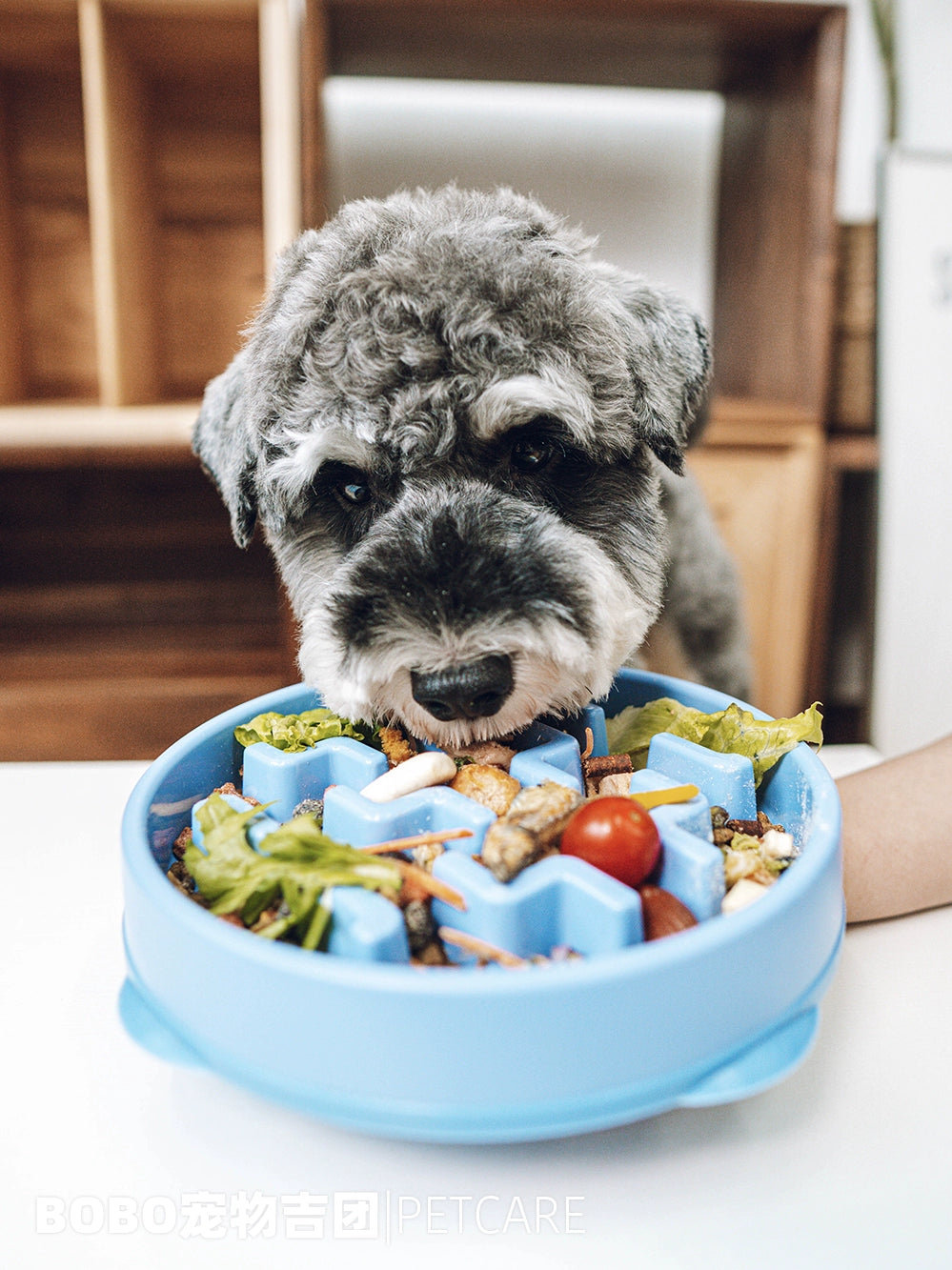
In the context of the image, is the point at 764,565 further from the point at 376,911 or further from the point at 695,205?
the point at 376,911

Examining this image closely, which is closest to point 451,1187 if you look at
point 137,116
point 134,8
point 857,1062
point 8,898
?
point 857,1062

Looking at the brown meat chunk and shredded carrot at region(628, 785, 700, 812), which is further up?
shredded carrot at region(628, 785, 700, 812)

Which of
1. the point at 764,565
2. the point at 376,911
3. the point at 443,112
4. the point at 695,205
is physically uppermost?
the point at 443,112

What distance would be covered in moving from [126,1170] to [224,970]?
148 mm

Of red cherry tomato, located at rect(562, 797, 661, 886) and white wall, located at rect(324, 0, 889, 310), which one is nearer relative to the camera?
A: red cherry tomato, located at rect(562, 797, 661, 886)

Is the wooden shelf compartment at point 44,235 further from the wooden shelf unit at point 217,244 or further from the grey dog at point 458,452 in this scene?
the grey dog at point 458,452

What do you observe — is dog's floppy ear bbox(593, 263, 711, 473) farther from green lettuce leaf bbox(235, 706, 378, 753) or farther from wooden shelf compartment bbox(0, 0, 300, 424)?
wooden shelf compartment bbox(0, 0, 300, 424)

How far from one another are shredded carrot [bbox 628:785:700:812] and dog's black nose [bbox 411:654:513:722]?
0.13 metres

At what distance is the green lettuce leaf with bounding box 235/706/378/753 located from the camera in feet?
2.58

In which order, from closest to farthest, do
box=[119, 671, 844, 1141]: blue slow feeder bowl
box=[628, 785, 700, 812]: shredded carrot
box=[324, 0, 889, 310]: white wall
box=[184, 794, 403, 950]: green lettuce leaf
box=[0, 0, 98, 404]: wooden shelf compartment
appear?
box=[119, 671, 844, 1141]: blue slow feeder bowl, box=[184, 794, 403, 950]: green lettuce leaf, box=[628, 785, 700, 812]: shredded carrot, box=[0, 0, 98, 404]: wooden shelf compartment, box=[324, 0, 889, 310]: white wall

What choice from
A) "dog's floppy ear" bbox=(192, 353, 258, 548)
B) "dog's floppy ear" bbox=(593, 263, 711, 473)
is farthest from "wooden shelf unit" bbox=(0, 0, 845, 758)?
"dog's floppy ear" bbox=(593, 263, 711, 473)

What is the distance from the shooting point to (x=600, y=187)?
231cm

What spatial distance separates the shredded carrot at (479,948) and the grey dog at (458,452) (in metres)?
0.18

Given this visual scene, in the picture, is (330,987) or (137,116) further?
(137,116)
